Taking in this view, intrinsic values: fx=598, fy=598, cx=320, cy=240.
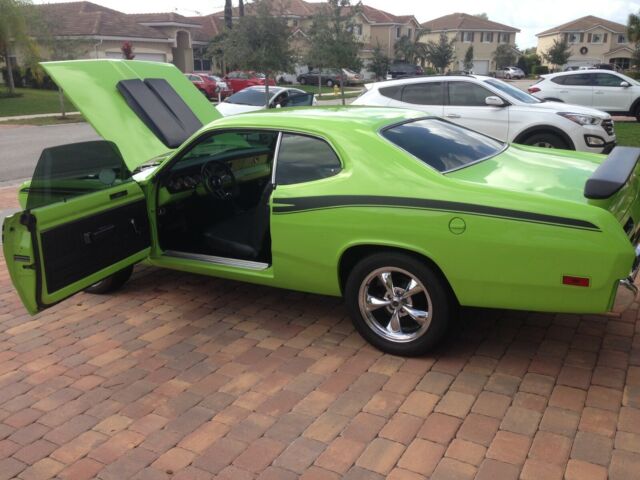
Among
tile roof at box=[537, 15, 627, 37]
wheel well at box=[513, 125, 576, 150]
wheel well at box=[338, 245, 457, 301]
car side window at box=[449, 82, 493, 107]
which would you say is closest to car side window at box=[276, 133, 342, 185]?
wheel well at box=[338, 245, 457, 301]

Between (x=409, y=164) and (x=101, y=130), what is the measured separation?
9.15ft

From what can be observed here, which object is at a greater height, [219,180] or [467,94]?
[467,94]

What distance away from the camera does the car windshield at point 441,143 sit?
3.97m

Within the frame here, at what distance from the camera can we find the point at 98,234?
4176 mm

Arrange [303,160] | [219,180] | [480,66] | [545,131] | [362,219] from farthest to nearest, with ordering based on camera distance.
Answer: [480,66]
[545,131]
[219,180]
[303,160]
[362,219]

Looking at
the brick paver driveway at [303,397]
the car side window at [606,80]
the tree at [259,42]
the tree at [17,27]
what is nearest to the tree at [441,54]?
the tree at [17,27]

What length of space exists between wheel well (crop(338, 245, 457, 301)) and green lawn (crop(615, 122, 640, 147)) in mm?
10791

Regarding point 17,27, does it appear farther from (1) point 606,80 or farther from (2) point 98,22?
(1) point 606,80

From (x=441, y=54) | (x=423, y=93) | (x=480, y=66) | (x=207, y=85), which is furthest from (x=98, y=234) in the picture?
(x=480, y=66)

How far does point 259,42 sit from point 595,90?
12070 millimetres

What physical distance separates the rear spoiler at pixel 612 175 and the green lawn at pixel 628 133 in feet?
31.5

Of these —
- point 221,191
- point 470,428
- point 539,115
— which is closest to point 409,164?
point 470,428

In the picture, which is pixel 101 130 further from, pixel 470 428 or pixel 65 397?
pixel 470 428

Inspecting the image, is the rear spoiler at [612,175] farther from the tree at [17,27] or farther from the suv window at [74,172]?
the tree at [17,27]
